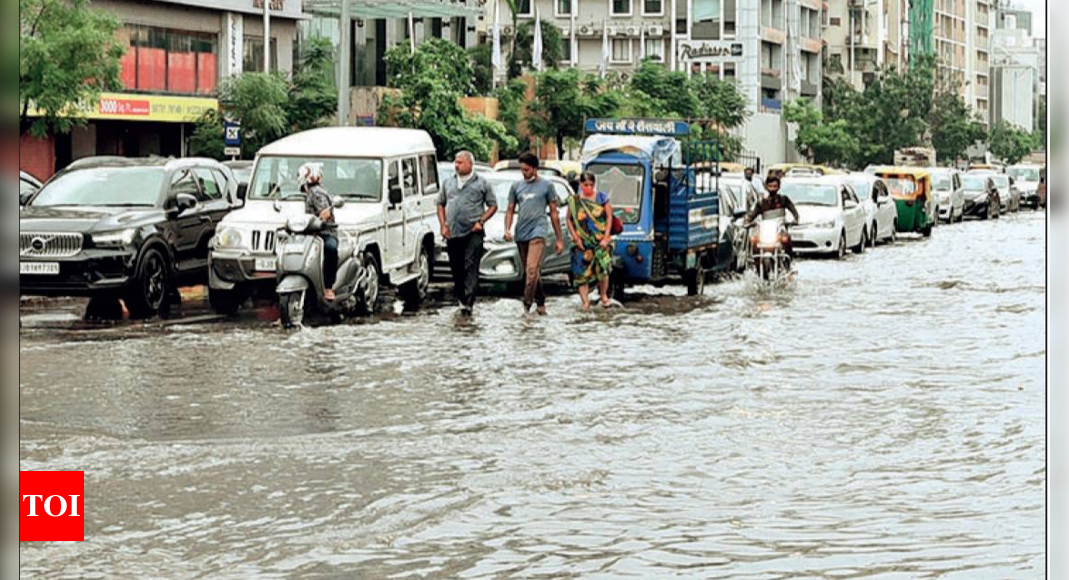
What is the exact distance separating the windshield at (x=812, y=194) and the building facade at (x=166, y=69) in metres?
18.6

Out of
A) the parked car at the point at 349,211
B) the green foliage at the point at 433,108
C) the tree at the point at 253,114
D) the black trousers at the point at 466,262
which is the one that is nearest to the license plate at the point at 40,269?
the parked car at the point at 349,211

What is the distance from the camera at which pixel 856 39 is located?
420ft

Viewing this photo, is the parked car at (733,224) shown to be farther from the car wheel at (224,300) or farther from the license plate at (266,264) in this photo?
the license plate at (266,264)

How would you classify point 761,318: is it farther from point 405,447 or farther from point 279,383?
point 405,447

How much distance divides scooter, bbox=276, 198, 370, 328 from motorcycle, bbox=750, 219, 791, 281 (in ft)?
26.1

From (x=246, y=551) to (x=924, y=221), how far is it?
43.0 m

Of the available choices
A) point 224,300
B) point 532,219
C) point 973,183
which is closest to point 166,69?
point 973,183

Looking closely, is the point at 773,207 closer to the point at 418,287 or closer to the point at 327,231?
the point at 418,287

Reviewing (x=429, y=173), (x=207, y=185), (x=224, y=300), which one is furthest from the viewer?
(x=429, y=173)

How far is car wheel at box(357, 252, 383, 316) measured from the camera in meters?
20.4

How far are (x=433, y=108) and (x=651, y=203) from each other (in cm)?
2862

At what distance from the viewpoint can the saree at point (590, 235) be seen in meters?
21.7

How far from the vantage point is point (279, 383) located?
13.9 metres

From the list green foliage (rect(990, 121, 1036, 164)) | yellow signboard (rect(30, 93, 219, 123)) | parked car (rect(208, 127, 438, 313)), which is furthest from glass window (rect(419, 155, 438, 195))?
yellow signboard (rect(30, 93, 219, 123))
